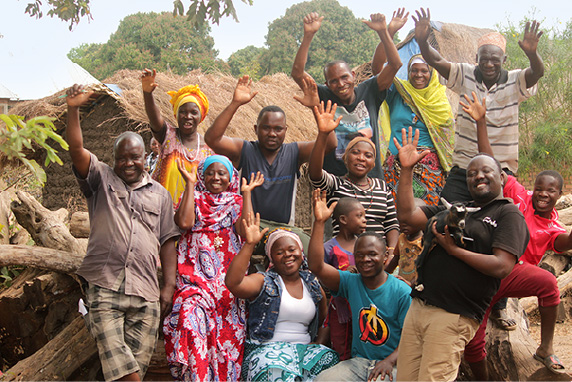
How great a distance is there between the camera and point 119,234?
3.65m

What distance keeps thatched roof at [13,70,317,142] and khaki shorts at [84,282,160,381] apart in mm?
3957

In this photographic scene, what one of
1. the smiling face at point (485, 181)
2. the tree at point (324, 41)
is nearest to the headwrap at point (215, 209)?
the smiling face at point (485, 181)

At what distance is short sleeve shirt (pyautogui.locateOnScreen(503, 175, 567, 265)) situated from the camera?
4062 millimetres

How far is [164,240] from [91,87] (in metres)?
4.38

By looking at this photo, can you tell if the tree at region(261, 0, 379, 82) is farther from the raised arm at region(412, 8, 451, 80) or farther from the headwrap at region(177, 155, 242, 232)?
the headwrap at region(177, 155, 242, 232)

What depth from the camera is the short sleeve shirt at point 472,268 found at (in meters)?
2.93

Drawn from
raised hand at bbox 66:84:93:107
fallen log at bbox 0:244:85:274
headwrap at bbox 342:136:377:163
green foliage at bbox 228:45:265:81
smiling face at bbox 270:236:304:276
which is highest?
green foliage at bbox 228:45:265:81

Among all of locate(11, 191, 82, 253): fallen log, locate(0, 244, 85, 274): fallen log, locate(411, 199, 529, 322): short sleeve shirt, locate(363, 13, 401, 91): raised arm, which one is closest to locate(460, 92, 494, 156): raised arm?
locate(363, 13, 401, 91): raised arm

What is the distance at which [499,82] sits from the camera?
4555 mm

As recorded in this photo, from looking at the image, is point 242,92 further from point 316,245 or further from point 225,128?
point 316,245

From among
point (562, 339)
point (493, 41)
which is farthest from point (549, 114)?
point (493, 41)

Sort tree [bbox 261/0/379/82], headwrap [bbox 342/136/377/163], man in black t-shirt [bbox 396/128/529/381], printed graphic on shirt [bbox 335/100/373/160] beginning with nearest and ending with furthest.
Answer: man in black t-shirt [bbox 396/128/529/381]
headwrap [bbox 342/136/377/163]
printed graphic on shirt [bbox 335/100/373/160]
tree [bbox 261/0/379/82]

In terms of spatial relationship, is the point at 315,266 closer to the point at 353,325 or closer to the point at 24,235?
the point at 353,325

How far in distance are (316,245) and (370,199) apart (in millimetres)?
945
